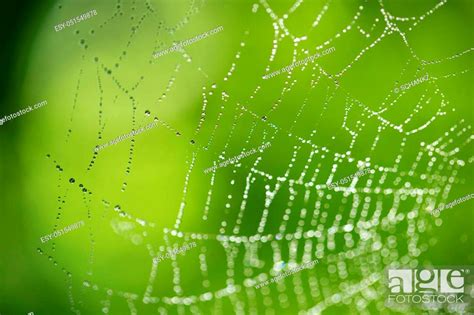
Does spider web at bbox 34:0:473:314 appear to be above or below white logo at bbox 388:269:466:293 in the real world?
above

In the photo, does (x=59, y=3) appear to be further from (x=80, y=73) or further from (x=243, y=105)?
(x=243, y=105)

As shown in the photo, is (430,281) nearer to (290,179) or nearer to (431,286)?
(431,286)

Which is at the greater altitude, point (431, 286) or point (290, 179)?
point (290, 179)

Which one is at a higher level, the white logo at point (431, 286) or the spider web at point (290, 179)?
the spider web at point (290, 179)

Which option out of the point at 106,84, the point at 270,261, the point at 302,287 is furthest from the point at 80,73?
the point at 302,287

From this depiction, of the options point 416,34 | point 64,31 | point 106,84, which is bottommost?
point 416,34

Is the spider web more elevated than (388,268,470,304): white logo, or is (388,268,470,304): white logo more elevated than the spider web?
A: the spider web

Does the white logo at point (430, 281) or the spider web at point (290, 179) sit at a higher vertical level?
the spider web at point (290, 179)

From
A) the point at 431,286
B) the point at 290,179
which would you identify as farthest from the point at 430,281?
the point at 290,179
